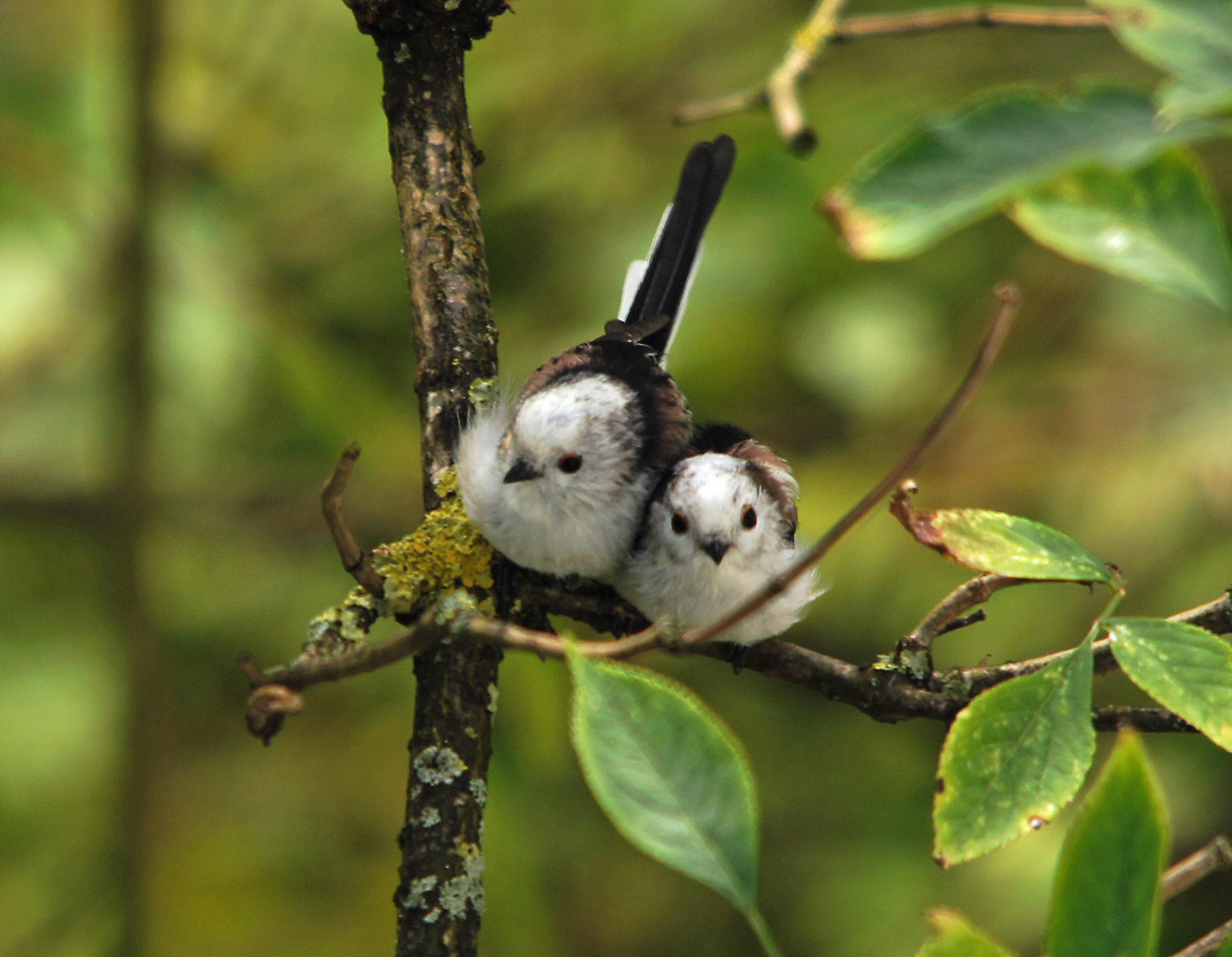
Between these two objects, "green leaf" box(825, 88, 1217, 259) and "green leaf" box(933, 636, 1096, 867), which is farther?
"green leaf" box(933, 636, 1096, 867)

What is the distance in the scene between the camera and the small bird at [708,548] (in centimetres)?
181

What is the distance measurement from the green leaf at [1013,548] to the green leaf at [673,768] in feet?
1.16

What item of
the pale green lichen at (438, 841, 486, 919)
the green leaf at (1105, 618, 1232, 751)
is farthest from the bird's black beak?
the green leaf at (1105, 618, 1232, 751)

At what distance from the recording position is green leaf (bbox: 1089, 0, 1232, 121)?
0.51m

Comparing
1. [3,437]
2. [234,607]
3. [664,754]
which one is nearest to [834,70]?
[234,607]

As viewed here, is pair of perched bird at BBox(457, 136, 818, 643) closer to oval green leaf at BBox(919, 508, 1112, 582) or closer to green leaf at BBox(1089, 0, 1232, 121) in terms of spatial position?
→ oval green leaf at BBox(919, 508, 1112, 582)

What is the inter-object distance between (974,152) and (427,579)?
1113 millimetres

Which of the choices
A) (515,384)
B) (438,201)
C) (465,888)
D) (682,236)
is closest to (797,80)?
(438,201)

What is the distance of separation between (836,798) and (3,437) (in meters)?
2.54

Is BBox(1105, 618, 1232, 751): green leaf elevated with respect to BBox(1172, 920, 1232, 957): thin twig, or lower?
elevated

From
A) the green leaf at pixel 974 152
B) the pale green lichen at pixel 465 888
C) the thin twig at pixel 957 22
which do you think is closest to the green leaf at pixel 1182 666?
the green leaf at pixel 974 152

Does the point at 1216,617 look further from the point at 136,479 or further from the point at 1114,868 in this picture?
the point at 136,479

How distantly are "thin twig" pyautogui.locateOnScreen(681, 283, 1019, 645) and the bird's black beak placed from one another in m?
0.87

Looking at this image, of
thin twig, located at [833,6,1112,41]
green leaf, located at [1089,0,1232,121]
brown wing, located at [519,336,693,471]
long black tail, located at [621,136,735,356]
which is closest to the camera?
green leaf, located at [1089,0,1232,121]
